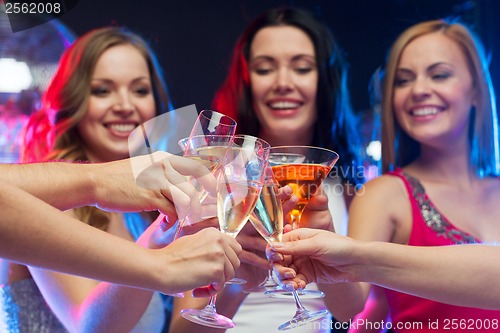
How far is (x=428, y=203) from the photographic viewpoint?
275cm

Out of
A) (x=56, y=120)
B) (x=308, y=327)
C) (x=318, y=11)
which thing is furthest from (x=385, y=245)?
(x=318, y=11)

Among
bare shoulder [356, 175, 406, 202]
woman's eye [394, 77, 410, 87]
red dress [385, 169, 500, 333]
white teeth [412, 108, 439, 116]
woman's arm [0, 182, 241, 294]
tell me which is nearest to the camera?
woman's arm [0, 182, 241, 294]

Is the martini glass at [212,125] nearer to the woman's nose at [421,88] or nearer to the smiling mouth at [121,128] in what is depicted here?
the smiling mouth at [121,128]

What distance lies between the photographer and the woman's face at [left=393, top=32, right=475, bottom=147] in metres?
2.98

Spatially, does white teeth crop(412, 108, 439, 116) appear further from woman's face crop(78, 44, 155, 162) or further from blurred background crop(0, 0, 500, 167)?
woman's face crop(78, 44, 155, 162)

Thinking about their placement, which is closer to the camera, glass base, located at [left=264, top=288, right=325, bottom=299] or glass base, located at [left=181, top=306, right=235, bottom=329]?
glass base, located at [left=181, top=306, right=235, bottom=329]

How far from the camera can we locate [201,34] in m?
3.90

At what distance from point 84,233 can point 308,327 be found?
4.59ft

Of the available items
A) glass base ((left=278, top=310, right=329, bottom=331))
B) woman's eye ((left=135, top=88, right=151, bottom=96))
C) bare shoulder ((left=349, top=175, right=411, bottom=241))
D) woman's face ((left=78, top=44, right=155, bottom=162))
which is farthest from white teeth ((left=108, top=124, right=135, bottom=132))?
glass base ((left=278, top=310, right=329, bottom=331))

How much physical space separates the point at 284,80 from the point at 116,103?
0.74 meters

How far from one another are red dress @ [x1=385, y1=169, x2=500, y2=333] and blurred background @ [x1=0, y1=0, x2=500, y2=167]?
100 centimetres

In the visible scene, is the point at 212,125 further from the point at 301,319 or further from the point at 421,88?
the point at 421,88

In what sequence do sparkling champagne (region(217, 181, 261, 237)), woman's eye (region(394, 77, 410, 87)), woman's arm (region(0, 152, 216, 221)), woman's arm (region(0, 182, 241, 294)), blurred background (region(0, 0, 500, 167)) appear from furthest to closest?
blurred background (region(0, 0, 500, 167))
woman's eye (region(394, 77, 410, 87))
woman's arm (region(0, 152, 216, 221))
sparkling champagne (region(217, 181, 261, 237))
woman's arm (region(0, 182, 241, 294))

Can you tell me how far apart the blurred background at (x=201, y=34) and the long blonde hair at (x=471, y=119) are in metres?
0.60
